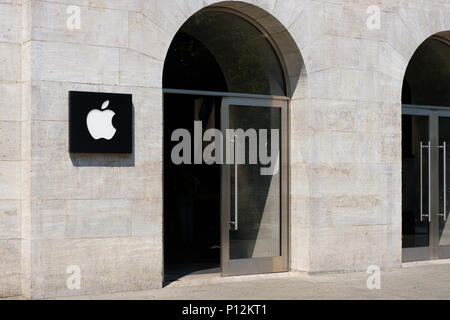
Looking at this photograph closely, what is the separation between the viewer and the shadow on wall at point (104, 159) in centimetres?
914

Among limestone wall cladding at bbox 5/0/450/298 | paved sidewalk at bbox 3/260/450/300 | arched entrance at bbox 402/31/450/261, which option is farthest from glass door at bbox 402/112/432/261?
paved sidewalk at bbox 3/260/450/300

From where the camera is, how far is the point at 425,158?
12.9 meters

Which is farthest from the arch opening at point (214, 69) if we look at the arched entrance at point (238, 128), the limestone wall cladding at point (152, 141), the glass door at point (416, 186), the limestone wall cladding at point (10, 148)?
the glass door at point (416, 186)

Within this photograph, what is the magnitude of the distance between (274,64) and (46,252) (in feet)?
15.6

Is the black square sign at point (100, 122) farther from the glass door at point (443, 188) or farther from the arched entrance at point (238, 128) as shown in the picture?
the glass door at point (443, 188)

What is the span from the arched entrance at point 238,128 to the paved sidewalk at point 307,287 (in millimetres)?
538

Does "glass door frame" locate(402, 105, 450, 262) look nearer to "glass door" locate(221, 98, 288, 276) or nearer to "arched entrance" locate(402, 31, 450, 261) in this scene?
"arched entrance" locate(402, 31, 450, 261)

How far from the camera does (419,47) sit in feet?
43.0

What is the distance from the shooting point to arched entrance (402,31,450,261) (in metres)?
12.7

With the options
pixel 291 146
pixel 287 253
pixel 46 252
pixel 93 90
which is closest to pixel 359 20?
pixel 291 146

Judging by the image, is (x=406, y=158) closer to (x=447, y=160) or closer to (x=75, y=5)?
(x=447, y=160)

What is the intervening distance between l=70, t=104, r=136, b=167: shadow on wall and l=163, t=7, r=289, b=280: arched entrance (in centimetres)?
150

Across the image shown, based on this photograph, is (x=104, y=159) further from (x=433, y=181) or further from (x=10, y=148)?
(x=433, y=181)

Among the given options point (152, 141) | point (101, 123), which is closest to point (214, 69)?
point (152, 141)
